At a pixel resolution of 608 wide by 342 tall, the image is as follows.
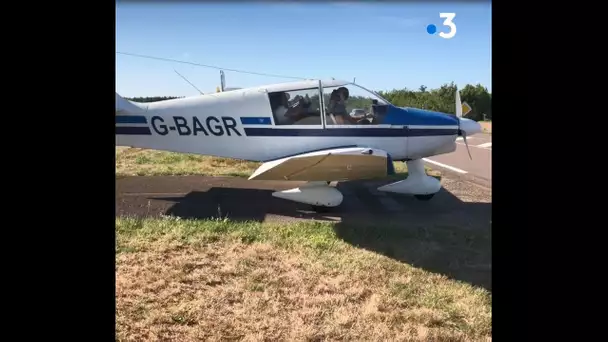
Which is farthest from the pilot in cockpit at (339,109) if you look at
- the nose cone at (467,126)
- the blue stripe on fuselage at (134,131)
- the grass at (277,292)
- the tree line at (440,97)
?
the tree line at (440,97)

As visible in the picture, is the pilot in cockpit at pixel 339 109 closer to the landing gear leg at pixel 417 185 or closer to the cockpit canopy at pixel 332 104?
the cockpit canopy at pixel 332 104

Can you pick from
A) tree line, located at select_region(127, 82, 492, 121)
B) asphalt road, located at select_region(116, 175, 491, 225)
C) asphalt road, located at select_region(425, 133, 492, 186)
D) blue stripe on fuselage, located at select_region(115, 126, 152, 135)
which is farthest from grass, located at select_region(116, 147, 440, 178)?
tree line, located at select_region(127, 82, 492, 121)

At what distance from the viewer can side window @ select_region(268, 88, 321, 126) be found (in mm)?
6398

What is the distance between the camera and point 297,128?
647cm

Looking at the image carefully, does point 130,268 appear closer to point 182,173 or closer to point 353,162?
point 353,162

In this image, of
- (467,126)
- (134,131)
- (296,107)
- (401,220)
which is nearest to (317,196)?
(401,220)

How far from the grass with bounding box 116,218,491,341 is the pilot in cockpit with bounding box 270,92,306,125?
2129mm

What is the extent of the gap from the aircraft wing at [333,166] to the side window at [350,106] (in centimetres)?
50

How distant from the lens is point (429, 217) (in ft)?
20.4

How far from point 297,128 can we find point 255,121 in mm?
691

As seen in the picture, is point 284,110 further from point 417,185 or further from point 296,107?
point 417,185

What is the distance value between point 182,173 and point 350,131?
4.82m

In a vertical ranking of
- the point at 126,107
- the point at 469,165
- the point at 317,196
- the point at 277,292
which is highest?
the point at 126,107

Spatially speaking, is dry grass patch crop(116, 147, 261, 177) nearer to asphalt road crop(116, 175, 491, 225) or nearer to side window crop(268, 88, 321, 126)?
asphalt road crop(116, 175, 491, 225)
